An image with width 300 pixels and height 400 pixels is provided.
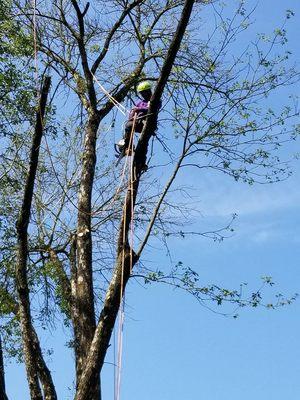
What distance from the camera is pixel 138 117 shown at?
258 inches

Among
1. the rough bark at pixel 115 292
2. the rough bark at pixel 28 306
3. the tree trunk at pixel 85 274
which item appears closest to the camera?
the rough bark at pixel 115 292

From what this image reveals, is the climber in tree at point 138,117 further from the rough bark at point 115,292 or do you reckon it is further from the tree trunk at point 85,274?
the tree trunk at point 85,274

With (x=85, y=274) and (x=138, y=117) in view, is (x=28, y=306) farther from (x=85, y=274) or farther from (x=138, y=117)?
(x=138, y=117)

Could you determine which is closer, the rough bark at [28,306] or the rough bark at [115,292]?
the rough bark at [115,292]

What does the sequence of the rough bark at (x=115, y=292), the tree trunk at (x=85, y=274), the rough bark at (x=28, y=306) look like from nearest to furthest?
Result: the rough bark at (x=115, y=292) → the rough bark at (x=28, y=306) → the tree trunk at (x=85, y=274)

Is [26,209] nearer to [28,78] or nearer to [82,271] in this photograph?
[82,271]

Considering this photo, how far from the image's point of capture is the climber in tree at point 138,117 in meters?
6.56

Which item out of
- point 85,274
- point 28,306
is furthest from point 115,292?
point 85,274

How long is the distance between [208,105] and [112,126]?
2065mm

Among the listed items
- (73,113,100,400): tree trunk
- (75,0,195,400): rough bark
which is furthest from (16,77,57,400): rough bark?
(75,0,195,400): rough bark

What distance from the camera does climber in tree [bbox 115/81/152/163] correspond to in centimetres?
656

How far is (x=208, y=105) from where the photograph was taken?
7.91 m

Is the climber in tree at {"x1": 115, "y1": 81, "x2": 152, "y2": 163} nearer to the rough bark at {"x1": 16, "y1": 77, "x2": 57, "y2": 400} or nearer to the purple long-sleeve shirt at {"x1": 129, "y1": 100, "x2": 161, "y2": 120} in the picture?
the purple long-sleeve shirt at {"x1": 129, "y1": 100, "x2": 161, "y2": 120}

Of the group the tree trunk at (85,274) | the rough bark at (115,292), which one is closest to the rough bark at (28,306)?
the tree trunk at (85,274)
